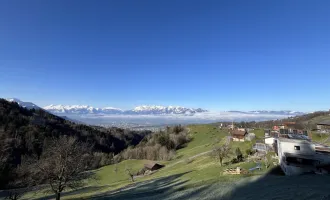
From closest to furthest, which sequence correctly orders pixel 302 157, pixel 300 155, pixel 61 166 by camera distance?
pixel 61 166
pixel 302 157
pixel 300 155

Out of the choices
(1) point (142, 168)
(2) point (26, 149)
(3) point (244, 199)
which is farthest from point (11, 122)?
(3) point (244, 199)

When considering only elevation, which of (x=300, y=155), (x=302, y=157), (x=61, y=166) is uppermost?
(x=300, y=155)

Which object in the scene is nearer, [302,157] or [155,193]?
[155,193]

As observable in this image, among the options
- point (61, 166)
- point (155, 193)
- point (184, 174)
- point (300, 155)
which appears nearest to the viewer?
point (61, 166)

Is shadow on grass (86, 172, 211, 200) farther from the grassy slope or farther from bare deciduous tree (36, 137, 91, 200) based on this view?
bare deciduous tree (36, 137, 91, 200)

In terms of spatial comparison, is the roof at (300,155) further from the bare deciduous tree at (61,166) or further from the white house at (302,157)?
the bare deciduous tree at (61,166)

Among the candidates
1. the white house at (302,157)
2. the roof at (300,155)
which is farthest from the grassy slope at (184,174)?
the roof at (300,155)

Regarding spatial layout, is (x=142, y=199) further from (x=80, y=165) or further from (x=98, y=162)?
(x=98, y=162)

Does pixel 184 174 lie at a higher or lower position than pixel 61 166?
lower

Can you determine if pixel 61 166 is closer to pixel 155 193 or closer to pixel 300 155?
pixel 155 193

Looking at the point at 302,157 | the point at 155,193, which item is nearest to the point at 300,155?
the point at 302,157

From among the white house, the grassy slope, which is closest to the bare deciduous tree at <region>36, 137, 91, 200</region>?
the grassy slope
